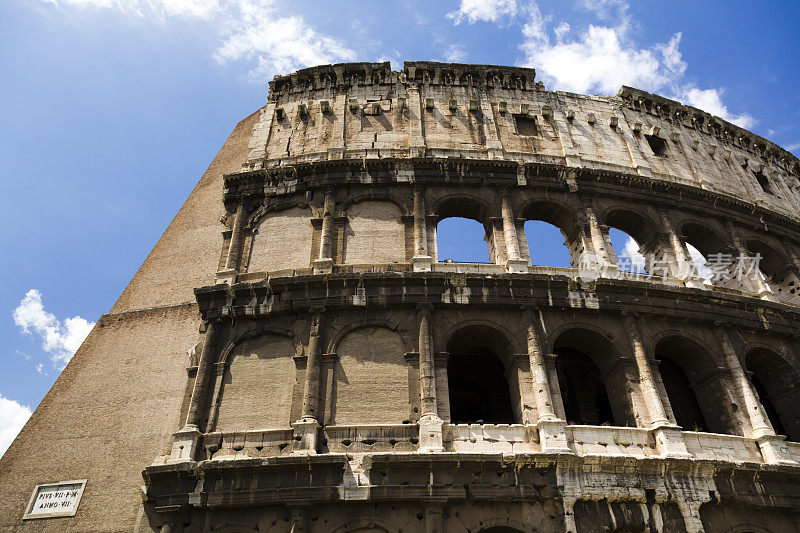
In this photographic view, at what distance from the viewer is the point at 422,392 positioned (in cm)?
1100

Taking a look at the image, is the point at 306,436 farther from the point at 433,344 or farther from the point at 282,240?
the point at 282,240

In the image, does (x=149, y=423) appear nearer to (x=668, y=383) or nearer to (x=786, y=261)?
(x=668, y=383)

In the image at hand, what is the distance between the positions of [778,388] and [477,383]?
774cm

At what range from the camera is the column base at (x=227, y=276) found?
1323cm

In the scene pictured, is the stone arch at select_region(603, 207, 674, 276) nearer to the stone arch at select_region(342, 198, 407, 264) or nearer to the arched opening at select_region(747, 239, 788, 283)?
the arched opening at select_region(747, 239, 788, 283)

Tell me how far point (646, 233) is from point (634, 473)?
763cm

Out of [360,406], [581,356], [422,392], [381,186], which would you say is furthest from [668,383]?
[381,186]

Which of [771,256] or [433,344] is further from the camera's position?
[771,256]

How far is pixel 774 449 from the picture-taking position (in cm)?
1127

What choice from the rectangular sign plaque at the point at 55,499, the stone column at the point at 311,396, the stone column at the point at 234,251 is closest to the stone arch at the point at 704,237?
the stone column at the point at 311,396

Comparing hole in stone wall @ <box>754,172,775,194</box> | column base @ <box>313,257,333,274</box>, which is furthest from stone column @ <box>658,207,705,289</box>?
column base @ <box>313,257,333,274</box>

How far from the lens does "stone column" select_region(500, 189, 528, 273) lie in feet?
42.8

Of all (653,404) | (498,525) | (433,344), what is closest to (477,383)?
(433,344)

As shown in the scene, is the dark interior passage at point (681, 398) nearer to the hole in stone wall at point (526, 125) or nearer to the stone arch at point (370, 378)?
the stone arch at point (370, 378)
